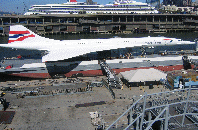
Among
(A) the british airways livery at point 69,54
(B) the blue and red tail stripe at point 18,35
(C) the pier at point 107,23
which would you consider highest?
(C) the pier at point 107,23

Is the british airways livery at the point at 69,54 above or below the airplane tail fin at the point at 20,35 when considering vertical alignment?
below

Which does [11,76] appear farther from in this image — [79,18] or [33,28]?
[79,18]

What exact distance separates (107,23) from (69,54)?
68237mm

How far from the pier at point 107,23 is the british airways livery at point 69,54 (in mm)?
55087

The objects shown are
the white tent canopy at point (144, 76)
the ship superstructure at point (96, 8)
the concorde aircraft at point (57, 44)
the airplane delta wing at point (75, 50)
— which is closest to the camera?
the white tent canopy at point (144, 76)

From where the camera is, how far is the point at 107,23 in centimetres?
10538

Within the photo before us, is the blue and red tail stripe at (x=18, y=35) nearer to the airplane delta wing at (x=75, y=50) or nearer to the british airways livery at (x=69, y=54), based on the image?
the british airways livery at (x=69, y=54)

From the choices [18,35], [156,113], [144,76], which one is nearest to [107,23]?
[18,35]

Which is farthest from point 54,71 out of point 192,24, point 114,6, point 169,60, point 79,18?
point 114,6

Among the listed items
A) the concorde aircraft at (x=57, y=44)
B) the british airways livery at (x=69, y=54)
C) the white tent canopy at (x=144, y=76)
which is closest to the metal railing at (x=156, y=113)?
the white tent canopy at (x=144, y=76)

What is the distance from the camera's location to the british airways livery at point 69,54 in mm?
Result: 39312

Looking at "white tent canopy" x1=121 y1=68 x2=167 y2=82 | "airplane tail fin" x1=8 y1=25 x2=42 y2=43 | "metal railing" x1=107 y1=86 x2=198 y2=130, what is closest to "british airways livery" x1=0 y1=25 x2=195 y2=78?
"airplane tail fin" x1=8 y1=25 x2=42 y2=43

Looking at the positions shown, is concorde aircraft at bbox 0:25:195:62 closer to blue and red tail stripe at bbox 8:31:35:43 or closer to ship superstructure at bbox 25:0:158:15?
blue and red tail stripe at bbox 8:31:35:43

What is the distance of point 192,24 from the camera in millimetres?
112438
